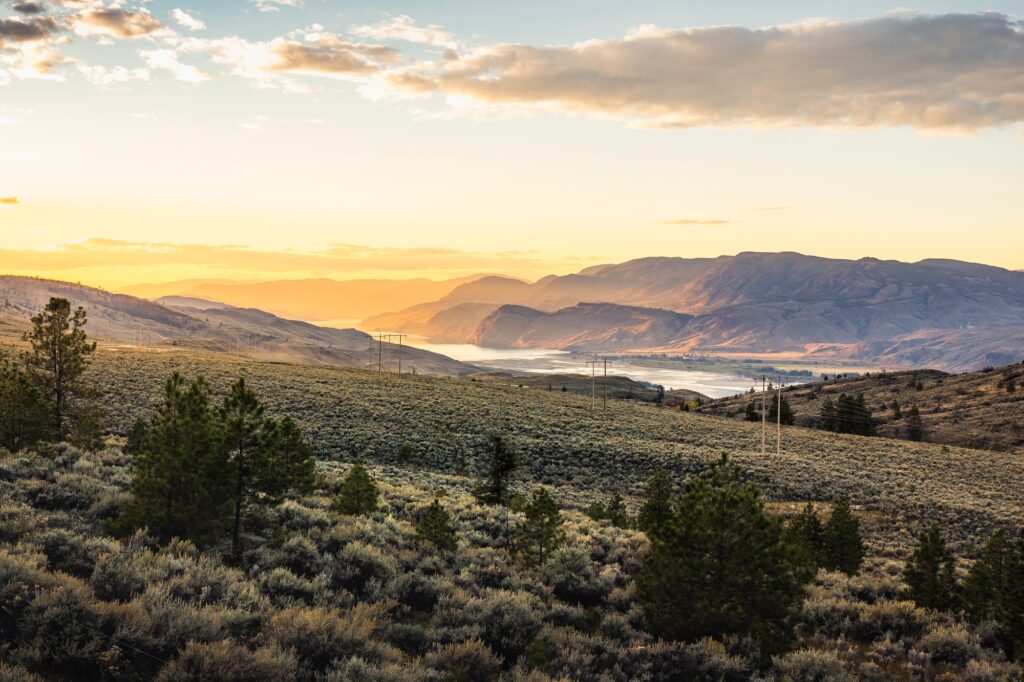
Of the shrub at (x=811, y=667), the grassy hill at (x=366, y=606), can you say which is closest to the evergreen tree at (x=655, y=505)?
the grassy hill at (x=366, y=606)

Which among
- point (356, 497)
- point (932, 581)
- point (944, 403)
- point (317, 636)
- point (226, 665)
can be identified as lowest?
point (944, 403)

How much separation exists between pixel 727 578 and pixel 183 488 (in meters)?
11.2

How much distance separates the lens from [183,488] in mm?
14156

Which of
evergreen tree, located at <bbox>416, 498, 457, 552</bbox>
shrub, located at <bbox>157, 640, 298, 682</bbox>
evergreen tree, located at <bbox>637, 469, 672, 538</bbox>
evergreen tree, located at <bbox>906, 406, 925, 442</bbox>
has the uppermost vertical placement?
shrub, located at <bbox>157, 640, 298, 682</bbox>

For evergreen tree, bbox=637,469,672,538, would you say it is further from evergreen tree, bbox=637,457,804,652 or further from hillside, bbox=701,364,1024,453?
hillside, bbox=701,364,1024,453

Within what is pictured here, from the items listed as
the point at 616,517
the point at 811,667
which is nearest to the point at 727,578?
the point at 811,667

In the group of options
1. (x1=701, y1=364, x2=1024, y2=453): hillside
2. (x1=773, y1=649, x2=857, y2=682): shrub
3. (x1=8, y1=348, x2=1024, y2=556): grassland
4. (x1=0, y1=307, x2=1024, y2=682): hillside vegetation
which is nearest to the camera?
(x1=0, y1=307, x2=1024, y2=682): hillside vegetation

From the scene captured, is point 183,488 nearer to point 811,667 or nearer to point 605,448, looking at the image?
point 811,667

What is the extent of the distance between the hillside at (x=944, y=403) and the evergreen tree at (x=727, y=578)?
246ft

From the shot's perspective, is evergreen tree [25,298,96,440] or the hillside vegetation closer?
the hillside vegetation

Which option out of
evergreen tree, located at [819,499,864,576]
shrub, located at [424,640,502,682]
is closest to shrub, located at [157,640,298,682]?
shrub, located at [424,640,502,682]

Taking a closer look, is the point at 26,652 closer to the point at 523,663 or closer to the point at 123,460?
the point at 523,663

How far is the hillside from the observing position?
84562 mm

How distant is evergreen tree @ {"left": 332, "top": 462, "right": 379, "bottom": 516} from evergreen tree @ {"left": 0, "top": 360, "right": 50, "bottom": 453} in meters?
9.46
